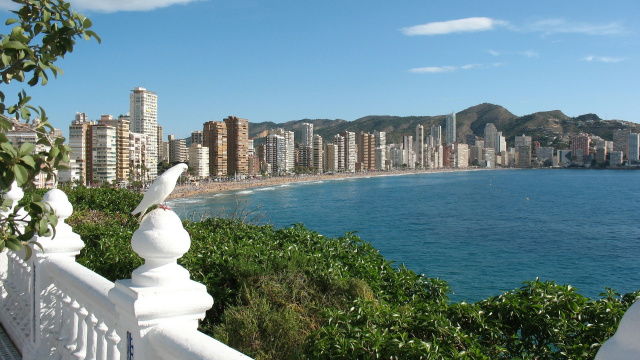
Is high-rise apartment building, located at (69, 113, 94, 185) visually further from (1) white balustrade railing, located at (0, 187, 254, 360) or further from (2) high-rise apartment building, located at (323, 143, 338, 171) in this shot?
(2) high-rise apartment building, located at (323, 143, 338, 171)

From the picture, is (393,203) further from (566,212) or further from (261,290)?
(261,290)

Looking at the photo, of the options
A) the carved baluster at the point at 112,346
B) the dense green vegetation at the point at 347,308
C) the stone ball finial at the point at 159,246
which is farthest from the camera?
the dense green vegetation at the point at 347,308

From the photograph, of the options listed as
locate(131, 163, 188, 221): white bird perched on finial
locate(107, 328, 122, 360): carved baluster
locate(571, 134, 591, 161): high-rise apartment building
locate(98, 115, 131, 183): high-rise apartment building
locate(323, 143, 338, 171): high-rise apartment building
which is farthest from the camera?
locate(571, 134, 591, 161): high-rise apartment building

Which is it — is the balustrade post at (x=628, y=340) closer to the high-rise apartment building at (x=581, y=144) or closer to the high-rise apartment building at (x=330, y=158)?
the high-rise apartment building at (x=330, y=158)

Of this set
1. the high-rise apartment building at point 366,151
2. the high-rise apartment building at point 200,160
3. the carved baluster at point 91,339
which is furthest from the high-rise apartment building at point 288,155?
the carved baluster at point 91,339

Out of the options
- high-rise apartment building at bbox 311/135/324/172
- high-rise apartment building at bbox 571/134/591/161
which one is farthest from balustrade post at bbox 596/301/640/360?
high-rise apartment building at bbox 571/134/591/161

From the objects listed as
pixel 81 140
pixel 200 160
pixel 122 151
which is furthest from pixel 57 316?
→ pixel 200 160
